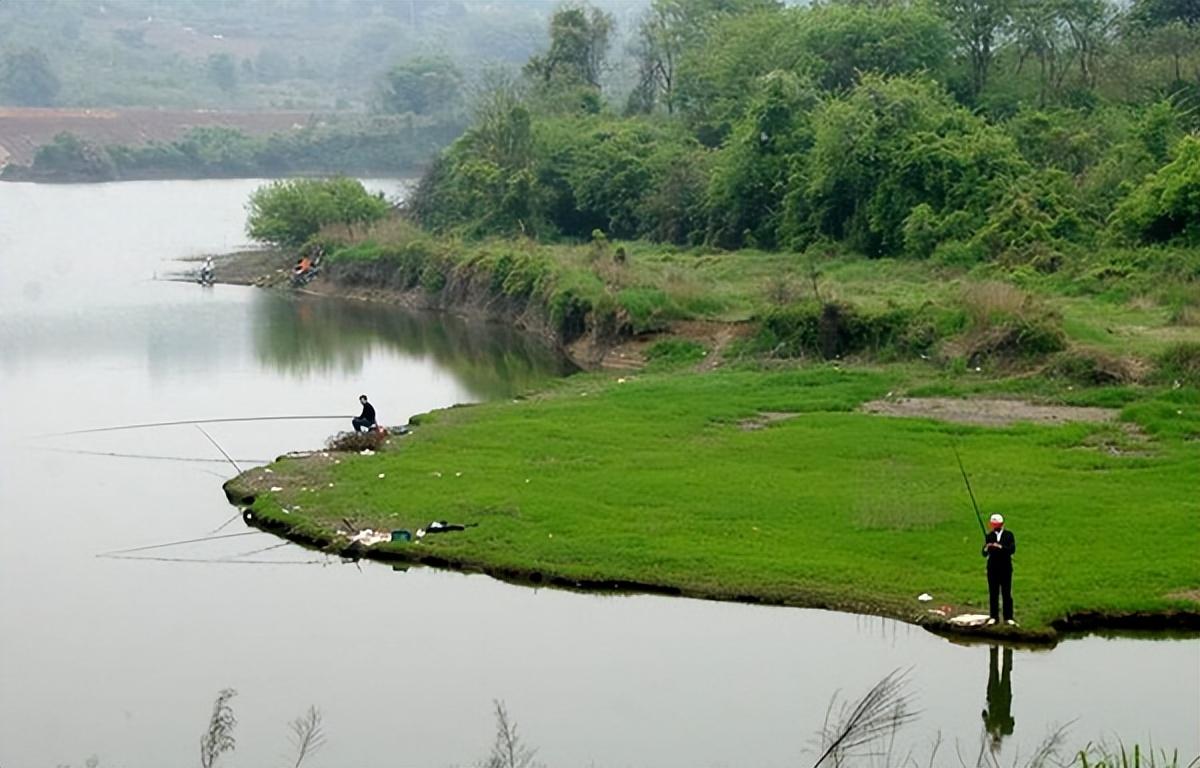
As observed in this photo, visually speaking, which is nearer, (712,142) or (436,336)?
(436,336)

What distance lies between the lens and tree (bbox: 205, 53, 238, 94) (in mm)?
161125

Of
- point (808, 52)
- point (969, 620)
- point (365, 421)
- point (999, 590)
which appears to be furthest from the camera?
point (808, 52)

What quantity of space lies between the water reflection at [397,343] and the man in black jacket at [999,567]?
18.9 meters

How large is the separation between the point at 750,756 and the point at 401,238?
141 feet

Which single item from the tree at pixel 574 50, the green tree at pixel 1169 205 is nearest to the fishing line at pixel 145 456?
the green tree at pixel 1169 205

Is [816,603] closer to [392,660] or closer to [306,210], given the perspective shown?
[392,660]

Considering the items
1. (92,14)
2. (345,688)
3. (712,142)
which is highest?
(92,14)

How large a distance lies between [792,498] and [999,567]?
599 cm

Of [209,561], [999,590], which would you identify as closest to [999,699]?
[999,590]

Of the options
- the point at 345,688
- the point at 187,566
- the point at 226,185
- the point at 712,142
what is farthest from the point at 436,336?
the point at 226,185

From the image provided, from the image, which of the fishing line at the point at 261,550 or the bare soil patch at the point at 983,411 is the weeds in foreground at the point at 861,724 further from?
the bare soil patch at the point at 983,411

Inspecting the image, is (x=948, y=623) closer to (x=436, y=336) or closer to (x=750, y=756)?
(x=750, y=756)

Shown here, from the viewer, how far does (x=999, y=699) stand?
18984mm

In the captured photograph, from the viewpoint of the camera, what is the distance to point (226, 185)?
384 ft
